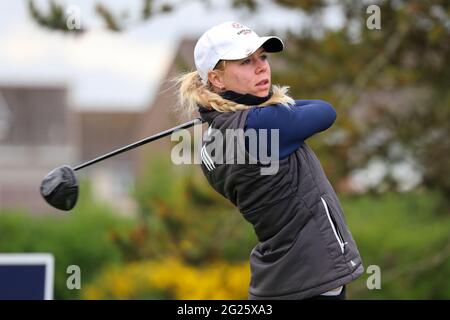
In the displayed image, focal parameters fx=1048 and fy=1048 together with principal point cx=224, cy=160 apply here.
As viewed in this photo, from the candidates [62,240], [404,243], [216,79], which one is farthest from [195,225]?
[216,79]

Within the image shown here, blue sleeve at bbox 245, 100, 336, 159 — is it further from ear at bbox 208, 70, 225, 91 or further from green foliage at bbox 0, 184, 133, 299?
green foliage at bbox 0, 184, 133, 299

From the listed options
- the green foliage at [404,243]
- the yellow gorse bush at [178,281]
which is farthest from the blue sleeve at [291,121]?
the yellow gorse bush at [178,281]

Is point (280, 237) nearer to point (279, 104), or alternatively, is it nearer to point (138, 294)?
point (279, 104)

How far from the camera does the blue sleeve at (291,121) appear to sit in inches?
148

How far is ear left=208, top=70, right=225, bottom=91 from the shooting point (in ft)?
13.0

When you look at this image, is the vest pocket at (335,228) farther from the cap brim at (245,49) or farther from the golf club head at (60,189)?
the golf club head at (60,189)

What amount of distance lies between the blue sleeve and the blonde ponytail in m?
0.05

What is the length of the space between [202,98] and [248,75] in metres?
0.20

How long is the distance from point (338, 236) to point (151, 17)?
5.50 m

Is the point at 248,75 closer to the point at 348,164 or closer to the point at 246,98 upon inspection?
the point at 246,98

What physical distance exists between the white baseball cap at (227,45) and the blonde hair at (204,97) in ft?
0.14

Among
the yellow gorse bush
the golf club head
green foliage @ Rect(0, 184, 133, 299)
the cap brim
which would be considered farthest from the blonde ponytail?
green foliage @ Rect(0, 184, 133, 299)

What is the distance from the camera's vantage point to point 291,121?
3.77 meters

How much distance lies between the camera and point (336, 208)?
3.84 metres
